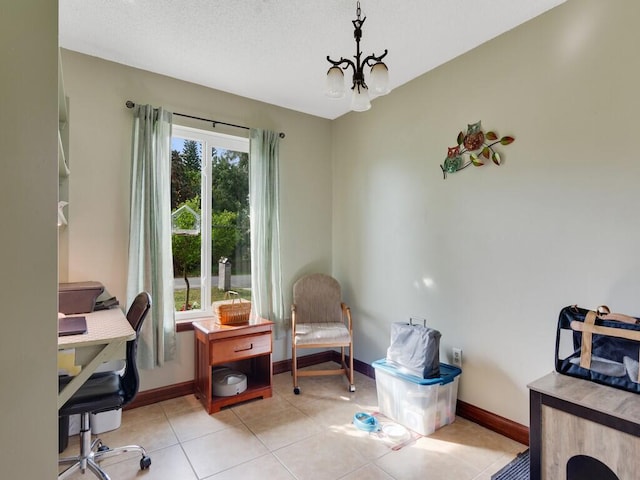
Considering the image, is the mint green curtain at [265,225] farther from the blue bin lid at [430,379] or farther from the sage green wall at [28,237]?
the sage green wall at [28,237]

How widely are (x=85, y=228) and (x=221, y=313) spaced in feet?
3.79

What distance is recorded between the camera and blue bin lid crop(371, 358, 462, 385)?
226 cm

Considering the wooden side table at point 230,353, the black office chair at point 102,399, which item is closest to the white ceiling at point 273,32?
the black office chair at point 102,399

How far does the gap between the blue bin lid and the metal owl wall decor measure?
4.62 feet

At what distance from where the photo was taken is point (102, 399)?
1.76 m

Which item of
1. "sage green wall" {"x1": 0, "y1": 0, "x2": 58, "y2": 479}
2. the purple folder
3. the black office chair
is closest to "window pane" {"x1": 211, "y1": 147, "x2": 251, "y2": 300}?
the black office chair

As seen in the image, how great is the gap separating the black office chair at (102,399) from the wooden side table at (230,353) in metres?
0.65

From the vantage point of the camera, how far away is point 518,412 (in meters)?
2.18

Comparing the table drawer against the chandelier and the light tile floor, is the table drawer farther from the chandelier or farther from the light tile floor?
the chandelier

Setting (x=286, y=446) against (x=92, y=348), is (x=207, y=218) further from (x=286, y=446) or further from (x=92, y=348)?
(x=286, y=446)

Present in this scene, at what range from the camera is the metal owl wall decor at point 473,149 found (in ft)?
7.47

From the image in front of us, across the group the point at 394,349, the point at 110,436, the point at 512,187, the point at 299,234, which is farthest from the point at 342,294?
the point at 110,436

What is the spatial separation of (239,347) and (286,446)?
0.82 m

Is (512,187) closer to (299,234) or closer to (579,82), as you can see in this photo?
(579,82)
